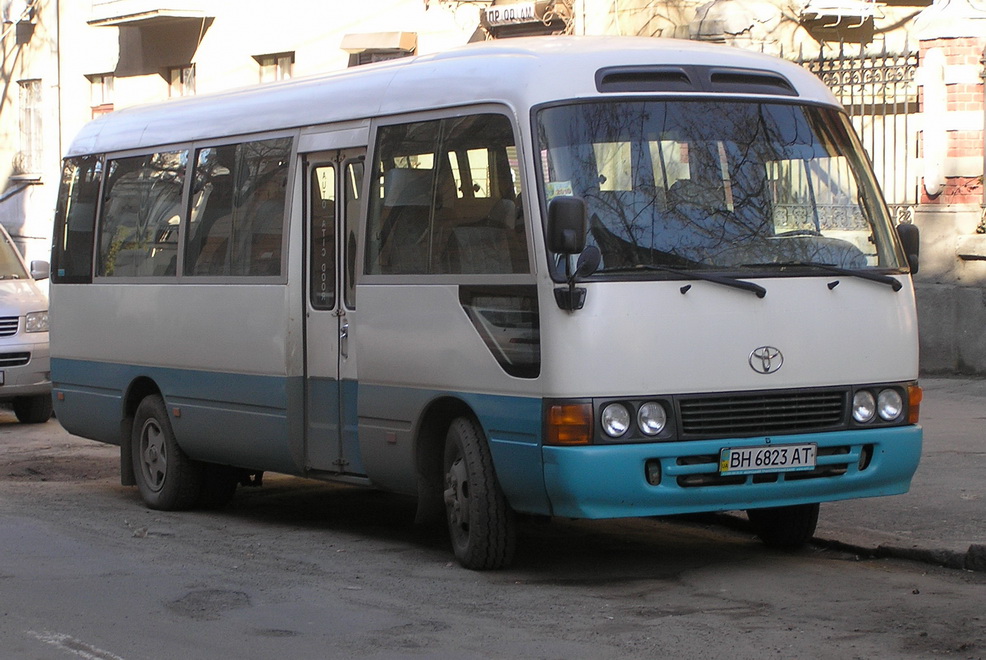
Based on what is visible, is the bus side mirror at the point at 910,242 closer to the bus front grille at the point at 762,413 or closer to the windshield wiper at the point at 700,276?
the bus front grille at the point at 762,413

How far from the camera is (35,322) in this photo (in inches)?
663

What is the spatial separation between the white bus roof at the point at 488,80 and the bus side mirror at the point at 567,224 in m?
0.73

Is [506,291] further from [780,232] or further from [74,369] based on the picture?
[74,369]

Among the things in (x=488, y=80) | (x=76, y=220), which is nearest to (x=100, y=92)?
(x=76, y=220)

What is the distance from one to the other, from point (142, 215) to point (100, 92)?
62.9 ft

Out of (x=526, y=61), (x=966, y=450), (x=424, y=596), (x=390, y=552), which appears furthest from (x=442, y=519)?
(x=966, y=450)

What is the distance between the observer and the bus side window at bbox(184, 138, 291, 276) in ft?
32.7

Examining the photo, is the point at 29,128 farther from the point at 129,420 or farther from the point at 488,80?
the point at 488,80

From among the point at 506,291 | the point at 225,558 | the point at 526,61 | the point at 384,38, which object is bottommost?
the point at 225,558

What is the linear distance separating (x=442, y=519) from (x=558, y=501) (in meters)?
2.65

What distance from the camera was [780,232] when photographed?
322 inches

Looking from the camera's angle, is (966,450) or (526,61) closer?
(526,61)

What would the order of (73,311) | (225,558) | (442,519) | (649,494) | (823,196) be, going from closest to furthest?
(649,494)
(823,196)
(225,558)
(442,519)
(73,311)

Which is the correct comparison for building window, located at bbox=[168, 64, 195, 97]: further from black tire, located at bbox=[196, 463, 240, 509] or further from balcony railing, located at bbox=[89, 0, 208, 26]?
black tire, located at bbox=[196, 463, 240, 509]
